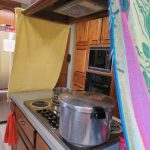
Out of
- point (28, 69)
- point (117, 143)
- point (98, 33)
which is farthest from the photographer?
point (98, 33)

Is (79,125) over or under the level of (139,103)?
under

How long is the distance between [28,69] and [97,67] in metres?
1.26

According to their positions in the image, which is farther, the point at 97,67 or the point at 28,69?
the point at 97,67

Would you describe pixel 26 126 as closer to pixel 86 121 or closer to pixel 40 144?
pixel 40 144

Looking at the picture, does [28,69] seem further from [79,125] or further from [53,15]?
[79,125]

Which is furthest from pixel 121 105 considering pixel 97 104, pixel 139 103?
pixel 97 104

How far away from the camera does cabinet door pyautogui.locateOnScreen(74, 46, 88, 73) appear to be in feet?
9.34

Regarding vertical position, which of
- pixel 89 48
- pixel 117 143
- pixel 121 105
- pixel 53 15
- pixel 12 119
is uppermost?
pixel 53 15

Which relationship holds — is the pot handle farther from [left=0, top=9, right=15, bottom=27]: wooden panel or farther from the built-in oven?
[left=0, top=9, right=15, bottom=27]: wooden panel

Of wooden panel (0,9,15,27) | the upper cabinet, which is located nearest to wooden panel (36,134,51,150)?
the upper cabinet

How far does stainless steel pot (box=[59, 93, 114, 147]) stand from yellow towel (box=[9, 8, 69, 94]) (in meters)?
0.99

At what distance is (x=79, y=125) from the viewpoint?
70 centimetres

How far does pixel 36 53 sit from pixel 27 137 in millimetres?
846

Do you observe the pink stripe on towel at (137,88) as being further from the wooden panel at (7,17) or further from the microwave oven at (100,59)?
the wooden panel at (7,17)
